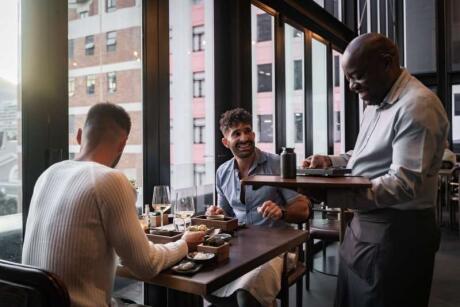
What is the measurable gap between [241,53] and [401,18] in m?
5.97

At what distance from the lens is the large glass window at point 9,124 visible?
1.82 meters

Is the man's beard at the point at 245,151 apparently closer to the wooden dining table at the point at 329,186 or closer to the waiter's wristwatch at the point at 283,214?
the waiter's wristwatch at the point at 283,214

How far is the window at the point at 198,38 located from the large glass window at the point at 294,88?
1284 mm

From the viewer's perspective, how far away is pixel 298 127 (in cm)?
458

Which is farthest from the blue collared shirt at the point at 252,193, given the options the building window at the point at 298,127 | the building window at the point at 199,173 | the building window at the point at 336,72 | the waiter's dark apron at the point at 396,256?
the building window at the point at 336,72

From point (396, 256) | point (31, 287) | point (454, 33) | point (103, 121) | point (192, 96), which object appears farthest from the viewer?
point (454, 33)

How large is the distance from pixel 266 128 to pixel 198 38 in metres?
1.22

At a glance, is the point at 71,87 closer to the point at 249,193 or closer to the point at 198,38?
the point at 249,193

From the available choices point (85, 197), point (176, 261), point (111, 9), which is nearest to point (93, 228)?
point (85, 197)

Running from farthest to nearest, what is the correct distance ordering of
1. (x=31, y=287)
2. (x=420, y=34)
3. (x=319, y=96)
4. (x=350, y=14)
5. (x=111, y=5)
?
(x=420, y=34) → (x=350, y=14) → (x=319, y=96) → (x=111, y=5) → (x=31, y=287)

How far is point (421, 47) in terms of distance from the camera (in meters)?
7.80

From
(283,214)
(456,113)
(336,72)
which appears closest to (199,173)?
(283,214)

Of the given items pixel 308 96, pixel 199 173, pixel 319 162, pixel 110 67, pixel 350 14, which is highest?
pixel 350 14

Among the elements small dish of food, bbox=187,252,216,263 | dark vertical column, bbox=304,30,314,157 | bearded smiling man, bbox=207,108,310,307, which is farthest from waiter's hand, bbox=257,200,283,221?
dark vertical column, bbox=304,30,314,157
